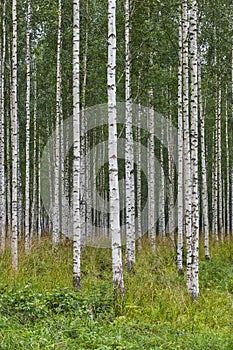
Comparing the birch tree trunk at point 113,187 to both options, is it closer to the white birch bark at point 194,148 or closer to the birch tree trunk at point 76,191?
the birch tree trunk at point 76,191

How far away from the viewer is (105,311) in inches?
321

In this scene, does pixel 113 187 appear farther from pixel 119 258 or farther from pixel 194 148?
pixel 194 148

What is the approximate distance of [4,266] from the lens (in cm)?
1196

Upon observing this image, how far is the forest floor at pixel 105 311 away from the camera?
6371 millimetres

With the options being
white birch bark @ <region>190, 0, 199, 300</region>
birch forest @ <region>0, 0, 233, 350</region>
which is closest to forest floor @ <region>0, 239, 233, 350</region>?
birch forest @ <region>0, 0, 233, 350</region>

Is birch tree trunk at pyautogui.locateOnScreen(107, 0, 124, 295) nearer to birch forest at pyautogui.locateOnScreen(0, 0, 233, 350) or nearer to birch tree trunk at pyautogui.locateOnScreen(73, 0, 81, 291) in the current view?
birch forest at pyautogui.locateOnScreen(0, 0, 233, 350)

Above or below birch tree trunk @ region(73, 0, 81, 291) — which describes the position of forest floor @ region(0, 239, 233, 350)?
below

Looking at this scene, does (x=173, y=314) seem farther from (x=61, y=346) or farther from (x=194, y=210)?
(x=61, y=346)

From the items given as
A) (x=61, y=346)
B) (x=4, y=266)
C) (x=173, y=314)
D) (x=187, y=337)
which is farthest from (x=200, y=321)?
(x=4, y=266)

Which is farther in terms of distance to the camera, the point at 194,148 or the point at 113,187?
the point at 194,148

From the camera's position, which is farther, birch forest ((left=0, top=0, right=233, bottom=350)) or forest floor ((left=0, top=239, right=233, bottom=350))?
birch forest ((left=0, top=0, right=233, bottom=350))

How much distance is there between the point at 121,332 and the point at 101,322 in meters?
0.80

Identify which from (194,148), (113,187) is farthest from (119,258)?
(194,148)

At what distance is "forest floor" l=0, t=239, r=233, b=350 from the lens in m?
6.37
